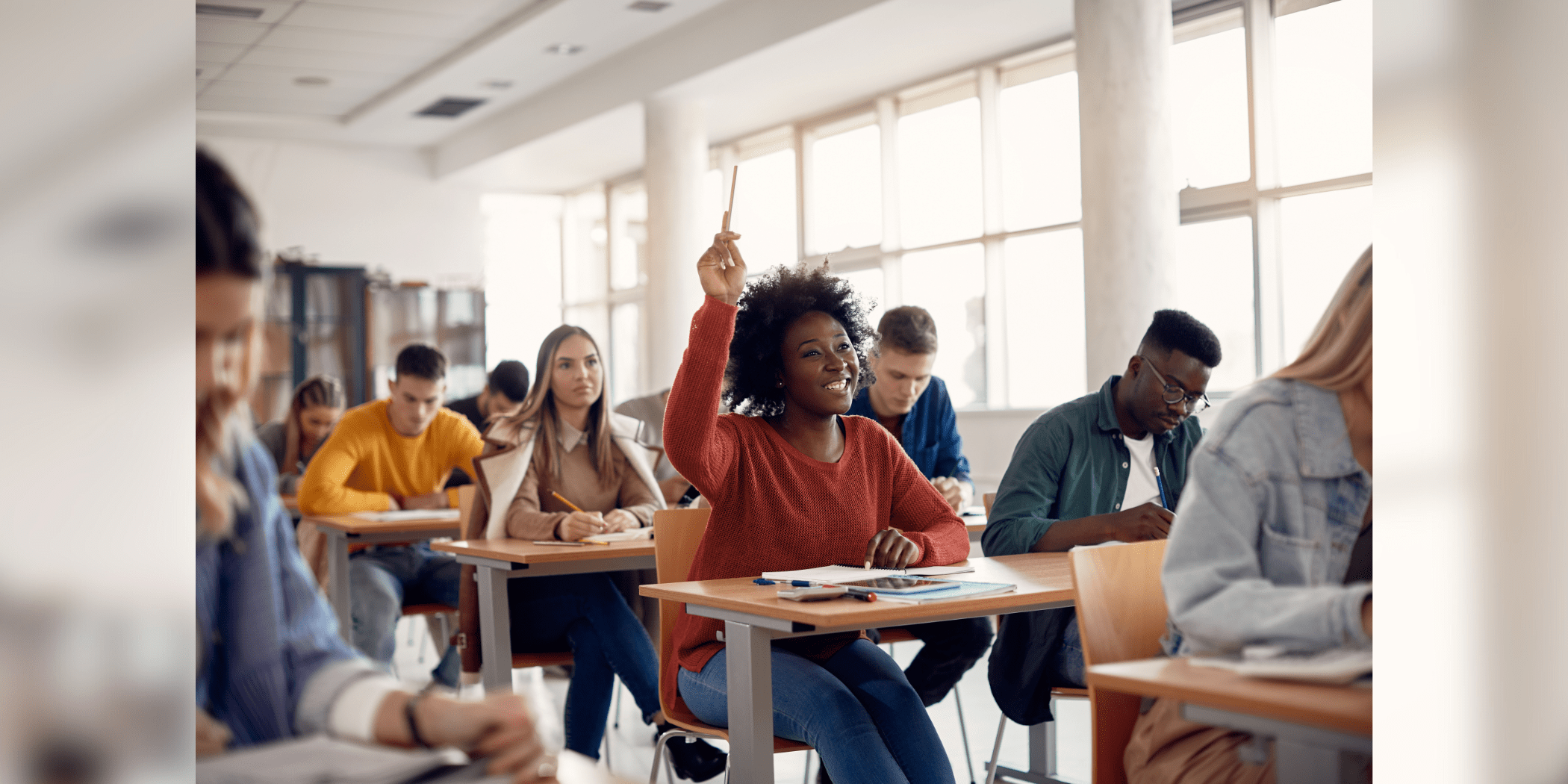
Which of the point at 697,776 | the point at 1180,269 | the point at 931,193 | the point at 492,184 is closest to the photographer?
the point at 697,776

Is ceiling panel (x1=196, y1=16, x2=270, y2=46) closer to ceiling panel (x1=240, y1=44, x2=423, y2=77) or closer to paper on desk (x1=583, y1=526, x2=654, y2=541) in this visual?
ceiling panel (x1=240, y1=44, x2=423, y2=77)

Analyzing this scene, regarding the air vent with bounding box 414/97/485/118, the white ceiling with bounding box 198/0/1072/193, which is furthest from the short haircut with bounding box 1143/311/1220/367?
the air vent with bounding box 414/97/485/118

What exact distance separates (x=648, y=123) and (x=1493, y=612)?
6988 mm

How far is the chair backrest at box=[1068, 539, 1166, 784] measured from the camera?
4.98 feet

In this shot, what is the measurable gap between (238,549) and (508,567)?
1.92 meters

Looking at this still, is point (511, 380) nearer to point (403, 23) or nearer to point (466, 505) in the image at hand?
point (466, 505)

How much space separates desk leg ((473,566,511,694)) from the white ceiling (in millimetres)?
1423

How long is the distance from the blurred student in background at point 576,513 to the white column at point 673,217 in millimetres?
4415

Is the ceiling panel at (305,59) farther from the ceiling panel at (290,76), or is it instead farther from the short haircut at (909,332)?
the short haircut at (909,332)

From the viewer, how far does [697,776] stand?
305cm

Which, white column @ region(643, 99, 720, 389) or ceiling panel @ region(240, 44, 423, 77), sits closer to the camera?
ceiling panel @ region(240, 44, 423, 77)

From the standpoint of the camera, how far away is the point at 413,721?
1.02 m

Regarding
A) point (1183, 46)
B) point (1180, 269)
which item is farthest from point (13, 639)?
point (1180, 269)

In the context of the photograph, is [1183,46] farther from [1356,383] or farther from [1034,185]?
[1356,383]
